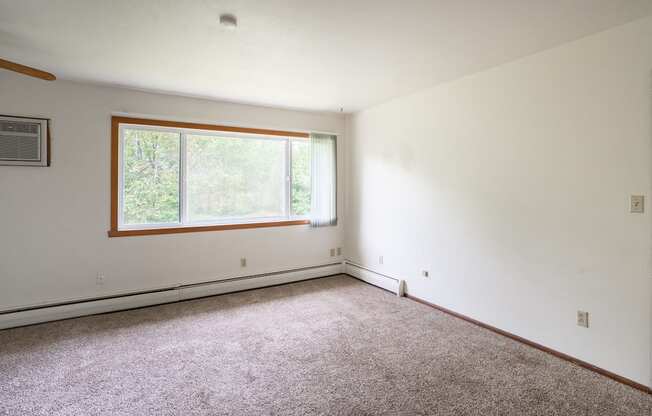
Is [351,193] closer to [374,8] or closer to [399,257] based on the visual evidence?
[399,257]

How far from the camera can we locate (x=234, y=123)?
14.5 feet

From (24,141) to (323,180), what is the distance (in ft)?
11.2

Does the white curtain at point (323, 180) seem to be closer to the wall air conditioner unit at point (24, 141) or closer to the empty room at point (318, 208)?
the empty room at point (318, 208)

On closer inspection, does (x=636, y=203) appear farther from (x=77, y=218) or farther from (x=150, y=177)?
(x=77, y=218)

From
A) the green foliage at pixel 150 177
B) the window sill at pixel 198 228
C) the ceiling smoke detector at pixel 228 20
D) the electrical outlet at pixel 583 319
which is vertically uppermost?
the ceiling smoke detector at pixel 228 20

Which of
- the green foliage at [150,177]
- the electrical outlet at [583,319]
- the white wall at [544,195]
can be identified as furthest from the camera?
the green foliage at [150,177]

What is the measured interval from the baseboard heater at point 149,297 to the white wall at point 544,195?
5.31 feet

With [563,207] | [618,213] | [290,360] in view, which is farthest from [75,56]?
[618,213]

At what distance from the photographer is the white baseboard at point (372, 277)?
4.27 m

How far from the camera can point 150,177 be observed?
400 centimetres

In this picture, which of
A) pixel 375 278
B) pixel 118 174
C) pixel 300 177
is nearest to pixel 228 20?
pixel 118 174

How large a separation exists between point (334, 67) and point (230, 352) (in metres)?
2.67

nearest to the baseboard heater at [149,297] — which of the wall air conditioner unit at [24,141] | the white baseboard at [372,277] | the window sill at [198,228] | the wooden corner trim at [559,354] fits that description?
the white baseboard at [372,277]

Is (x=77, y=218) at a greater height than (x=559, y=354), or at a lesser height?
greater
